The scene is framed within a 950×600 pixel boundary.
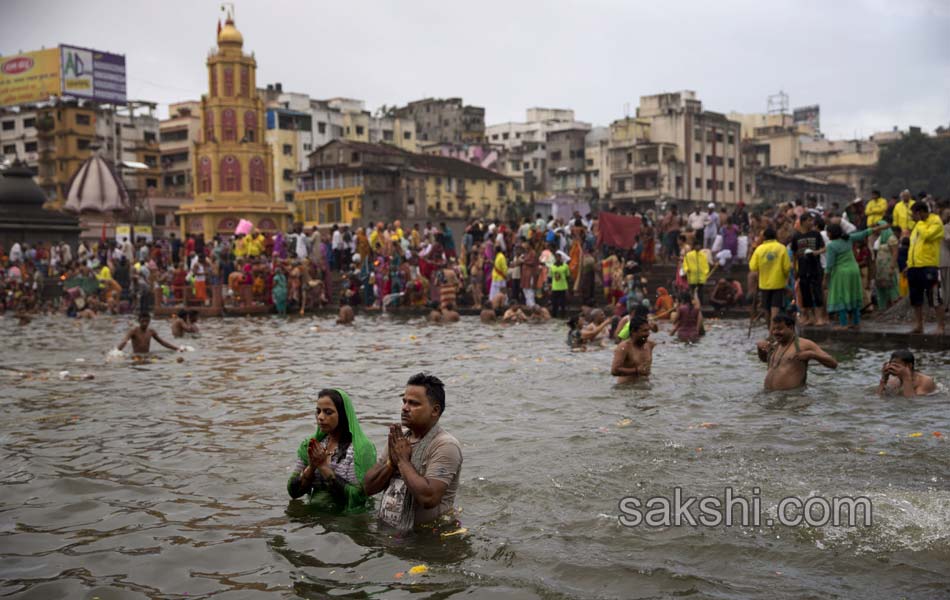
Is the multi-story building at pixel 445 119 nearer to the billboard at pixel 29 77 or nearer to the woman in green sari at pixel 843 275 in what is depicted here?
the billboard at pixel 29 77

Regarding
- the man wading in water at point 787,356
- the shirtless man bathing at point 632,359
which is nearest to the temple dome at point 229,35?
the shirtless man bathing at point 632,359

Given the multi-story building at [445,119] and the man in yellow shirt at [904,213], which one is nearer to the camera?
the man in yellow shirt at [904,213]

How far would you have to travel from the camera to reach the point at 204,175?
55406 millimetres

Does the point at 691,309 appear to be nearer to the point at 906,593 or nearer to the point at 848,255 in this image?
the point at 848,255

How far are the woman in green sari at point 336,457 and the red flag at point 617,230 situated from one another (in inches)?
717

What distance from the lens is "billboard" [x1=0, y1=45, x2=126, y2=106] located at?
67125 mm

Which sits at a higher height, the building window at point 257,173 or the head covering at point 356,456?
the building window at point 257,173

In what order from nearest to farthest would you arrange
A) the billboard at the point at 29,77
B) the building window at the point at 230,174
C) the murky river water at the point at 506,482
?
1. the murky river water at the point at 506,482
2. the building window at the point at 230,174
3. the billboard at the point at 29,77

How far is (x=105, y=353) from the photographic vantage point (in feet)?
57.5

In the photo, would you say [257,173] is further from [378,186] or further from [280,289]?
[280,289]

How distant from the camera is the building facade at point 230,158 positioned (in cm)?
5419

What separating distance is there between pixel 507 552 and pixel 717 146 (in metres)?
67.2

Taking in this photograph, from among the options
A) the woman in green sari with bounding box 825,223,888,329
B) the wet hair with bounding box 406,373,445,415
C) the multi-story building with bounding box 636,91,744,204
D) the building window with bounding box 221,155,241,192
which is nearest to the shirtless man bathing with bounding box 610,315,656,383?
the woman in green sari with bounding box 825,223,888,329

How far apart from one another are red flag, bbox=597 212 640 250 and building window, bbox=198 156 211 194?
3725 cm
